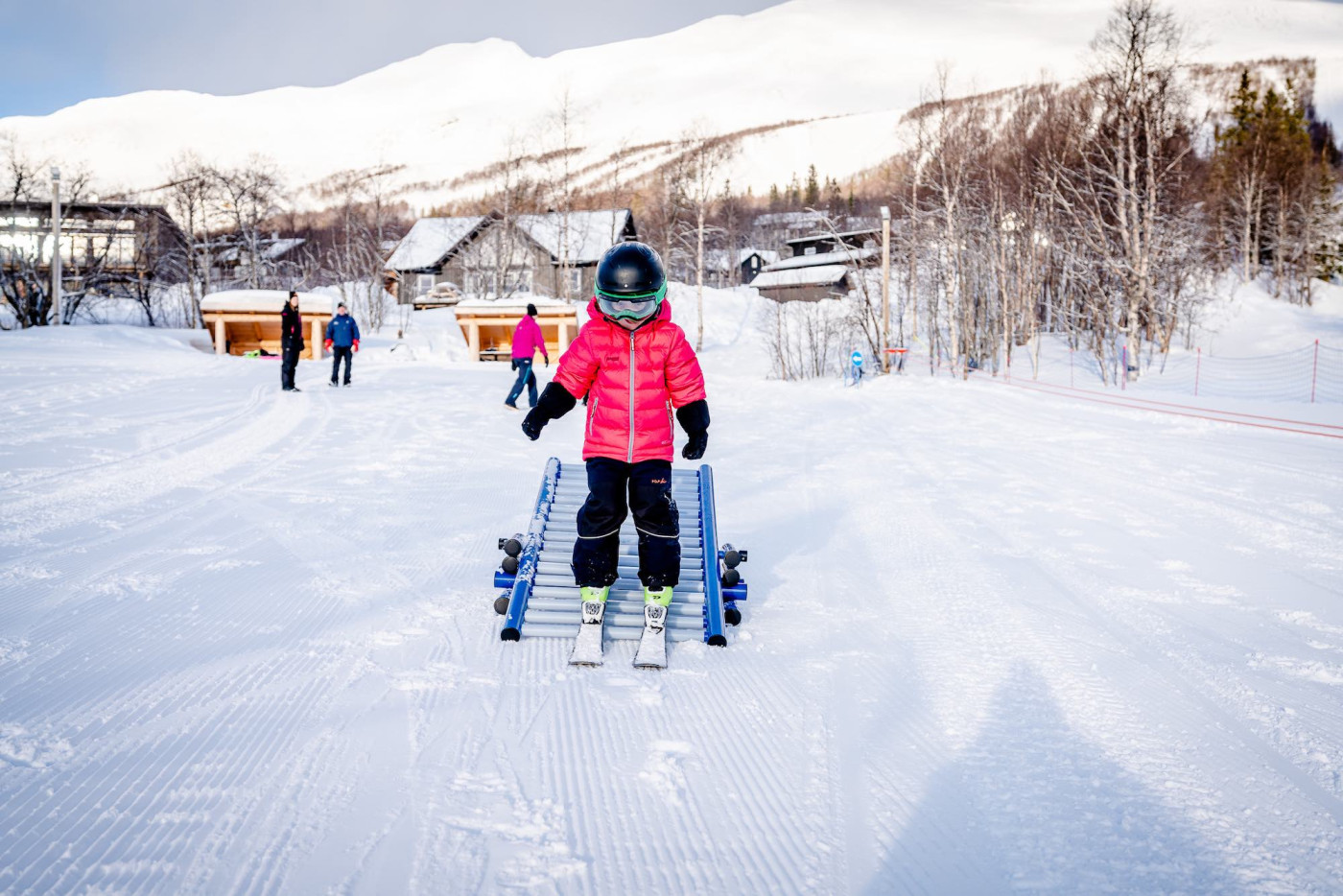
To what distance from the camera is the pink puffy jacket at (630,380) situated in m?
3.55

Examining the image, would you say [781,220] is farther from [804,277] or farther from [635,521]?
[635,521]

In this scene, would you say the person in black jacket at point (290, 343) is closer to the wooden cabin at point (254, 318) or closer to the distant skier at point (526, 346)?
the distant skier at point (526, 346)

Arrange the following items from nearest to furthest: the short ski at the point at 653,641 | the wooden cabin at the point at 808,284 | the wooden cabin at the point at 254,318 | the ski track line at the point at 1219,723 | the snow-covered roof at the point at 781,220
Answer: the ski track line at the point at 1219,723, the short ski at the point at 653,641, the wooden cabin at the point at 254,318, the wooden cabin at the point at 808,284, the snow-covered roof at the point at 781,220

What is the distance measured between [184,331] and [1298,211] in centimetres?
5502

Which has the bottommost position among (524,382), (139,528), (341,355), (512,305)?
(139,528)

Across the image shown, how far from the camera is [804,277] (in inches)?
2346

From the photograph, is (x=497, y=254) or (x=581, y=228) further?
(x=581, y=228)

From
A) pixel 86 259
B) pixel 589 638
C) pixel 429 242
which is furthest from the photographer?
pixel 429 242

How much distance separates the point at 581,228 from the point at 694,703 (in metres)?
43.4

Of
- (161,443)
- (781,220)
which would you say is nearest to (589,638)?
(161,443)

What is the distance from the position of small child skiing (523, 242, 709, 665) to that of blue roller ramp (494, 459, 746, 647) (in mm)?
194

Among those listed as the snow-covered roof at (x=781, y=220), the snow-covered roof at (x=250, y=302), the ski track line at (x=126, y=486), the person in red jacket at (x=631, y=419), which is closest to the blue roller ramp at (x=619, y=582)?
the person in red jacket at (x=631, y=419)

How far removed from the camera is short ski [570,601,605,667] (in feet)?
10.9

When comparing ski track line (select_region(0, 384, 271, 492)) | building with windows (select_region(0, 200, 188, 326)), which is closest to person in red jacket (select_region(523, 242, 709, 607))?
ski track line (select_region(0, 384, 271, 492))
